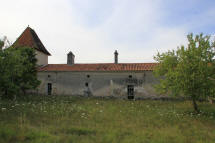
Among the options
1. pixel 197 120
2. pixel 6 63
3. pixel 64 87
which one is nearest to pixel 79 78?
pixel 64 87

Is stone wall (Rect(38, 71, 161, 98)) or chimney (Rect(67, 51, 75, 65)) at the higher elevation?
chimney (Rect(67, 51, 75, 65))

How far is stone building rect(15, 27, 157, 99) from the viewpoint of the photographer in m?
21.5

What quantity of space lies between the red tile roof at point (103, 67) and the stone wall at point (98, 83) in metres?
0.56

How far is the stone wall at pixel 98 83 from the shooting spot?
70.2 ft

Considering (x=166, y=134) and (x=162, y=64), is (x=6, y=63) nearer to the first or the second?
(x=166, y=134)

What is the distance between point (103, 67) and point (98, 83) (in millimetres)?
2432

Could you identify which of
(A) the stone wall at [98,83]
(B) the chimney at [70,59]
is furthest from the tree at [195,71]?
(B) the chimney at [70,59]

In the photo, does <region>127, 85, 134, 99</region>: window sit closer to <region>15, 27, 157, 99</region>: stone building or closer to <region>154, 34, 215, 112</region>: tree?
<region>15, 27, 157, 99</region>: stone building

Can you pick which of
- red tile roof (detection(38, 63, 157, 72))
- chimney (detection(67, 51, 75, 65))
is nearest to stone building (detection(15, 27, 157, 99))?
red tile roof (detection(38, 63, 157, 72))

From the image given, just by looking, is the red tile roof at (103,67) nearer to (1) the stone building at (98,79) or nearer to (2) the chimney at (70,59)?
(1) the stone building at (98,79)

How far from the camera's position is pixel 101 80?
74.1 ft

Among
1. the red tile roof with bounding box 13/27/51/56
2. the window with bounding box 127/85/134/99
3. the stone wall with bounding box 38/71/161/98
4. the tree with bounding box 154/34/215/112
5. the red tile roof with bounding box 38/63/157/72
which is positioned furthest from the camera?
the red tile roof with bounding box 13/27/51/56

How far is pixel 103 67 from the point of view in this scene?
23.3 metres

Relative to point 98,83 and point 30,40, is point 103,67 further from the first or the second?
point 30,40
